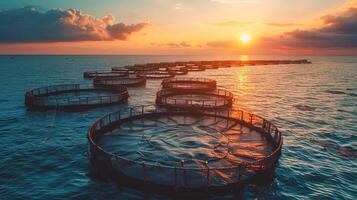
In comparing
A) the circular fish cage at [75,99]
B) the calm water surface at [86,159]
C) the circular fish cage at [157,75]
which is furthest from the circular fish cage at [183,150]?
the circular fish cage at [157,75]

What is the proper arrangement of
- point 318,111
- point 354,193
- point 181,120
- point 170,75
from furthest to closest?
point 170,75
point 318,111
point 181,120
point 354,193

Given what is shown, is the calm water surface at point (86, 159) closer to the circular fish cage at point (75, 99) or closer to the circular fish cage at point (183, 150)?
the circular fish cage at point (183, 150)

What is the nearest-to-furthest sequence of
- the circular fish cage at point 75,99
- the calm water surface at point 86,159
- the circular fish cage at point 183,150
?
1. the circular fish cage at point 183,150
2. the calm water surface at point 86,159
3. the circular fish cage at point 75,99

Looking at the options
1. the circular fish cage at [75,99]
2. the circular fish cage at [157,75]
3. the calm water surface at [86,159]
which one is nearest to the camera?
the calm water surface at [86,159]

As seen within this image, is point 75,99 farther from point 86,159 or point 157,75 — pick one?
point 157,75

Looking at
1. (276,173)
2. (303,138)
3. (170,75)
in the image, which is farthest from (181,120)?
(170,75)

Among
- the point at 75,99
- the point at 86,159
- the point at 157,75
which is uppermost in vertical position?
the point at 157,75

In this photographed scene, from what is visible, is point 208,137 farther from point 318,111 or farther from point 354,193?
point 318,111

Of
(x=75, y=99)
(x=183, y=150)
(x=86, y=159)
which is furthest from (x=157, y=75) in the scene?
(x=183, y=150)

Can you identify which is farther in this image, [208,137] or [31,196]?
[208,137]
